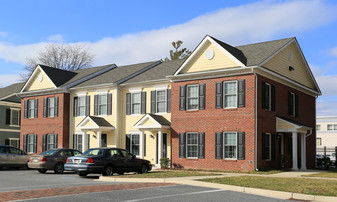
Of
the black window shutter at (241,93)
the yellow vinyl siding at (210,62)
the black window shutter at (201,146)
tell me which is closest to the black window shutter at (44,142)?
the yellow vinyl siding at (210,62)

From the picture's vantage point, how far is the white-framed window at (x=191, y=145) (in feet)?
85.6

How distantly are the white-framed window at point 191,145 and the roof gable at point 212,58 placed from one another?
4123mm

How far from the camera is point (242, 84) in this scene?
79.6ft

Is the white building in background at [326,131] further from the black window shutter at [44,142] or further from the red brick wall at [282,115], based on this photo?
the black window shutter at [44,142]

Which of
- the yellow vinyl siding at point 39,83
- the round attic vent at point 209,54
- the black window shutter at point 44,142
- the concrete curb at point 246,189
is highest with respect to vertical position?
the round attic vent at point 209,54

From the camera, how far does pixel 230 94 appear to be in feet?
81.5

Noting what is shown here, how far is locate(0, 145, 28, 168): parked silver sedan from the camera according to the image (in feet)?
86.7

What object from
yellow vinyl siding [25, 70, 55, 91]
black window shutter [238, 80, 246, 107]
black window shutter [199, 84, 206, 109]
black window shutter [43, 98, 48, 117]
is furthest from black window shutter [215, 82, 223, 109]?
black window shutter [43, 98, 48, 117]

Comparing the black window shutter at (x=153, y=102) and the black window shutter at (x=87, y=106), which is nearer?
the black window shutter at (x=153, y=102)

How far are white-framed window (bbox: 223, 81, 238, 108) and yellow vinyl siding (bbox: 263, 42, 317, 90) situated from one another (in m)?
2.31

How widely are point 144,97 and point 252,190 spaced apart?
667 inches

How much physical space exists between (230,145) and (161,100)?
6.69 metres

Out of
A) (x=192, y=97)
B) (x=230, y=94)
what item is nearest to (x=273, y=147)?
(x=230, y=94)

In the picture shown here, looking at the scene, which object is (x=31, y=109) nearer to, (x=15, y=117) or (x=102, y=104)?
(x=15, y=117)
